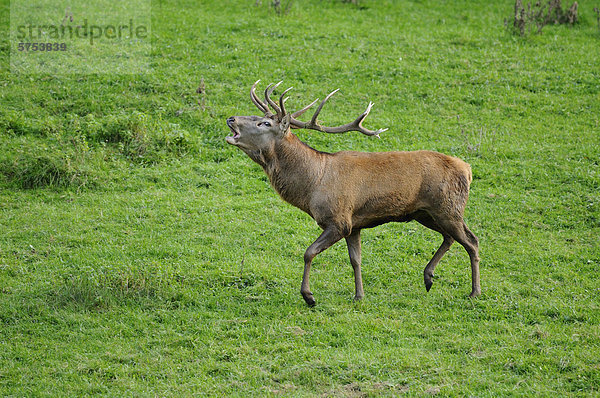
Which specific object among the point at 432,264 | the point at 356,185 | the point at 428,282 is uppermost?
the point at 356,185

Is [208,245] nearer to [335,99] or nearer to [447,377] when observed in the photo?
[447,377]

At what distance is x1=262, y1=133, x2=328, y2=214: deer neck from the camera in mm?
9031

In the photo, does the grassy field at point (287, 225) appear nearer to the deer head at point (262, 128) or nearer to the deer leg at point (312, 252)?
the deer leg at point (312, 252)

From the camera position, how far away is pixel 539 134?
46.9 ft

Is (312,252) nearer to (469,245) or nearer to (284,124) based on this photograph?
(284,124)

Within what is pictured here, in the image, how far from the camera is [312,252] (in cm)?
873

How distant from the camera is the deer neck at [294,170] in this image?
9031 mm

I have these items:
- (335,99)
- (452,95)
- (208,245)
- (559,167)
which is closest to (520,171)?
(559,167)

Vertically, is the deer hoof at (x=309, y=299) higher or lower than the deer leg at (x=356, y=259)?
lower

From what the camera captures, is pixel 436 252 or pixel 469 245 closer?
pixel 469 245

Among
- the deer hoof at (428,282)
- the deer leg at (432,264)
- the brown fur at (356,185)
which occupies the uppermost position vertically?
the brown fur at (356,185)

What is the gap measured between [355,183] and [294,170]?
783mm

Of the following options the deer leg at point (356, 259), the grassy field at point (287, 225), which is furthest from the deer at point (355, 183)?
the grassy field at point (287, 225)

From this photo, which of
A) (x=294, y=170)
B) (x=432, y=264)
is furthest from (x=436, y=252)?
(x=294, y=170)
